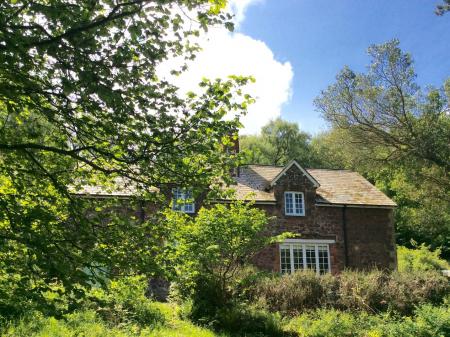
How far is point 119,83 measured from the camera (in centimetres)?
560

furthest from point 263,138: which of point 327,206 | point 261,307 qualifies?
point 261,307

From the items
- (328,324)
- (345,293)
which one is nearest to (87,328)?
(328,324)

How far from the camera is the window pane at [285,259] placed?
75.6 feet

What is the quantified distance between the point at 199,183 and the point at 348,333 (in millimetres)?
9106

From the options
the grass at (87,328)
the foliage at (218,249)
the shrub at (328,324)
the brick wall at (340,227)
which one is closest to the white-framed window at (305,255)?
the brick wall at (340,227)

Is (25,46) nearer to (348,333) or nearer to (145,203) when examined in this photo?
(145,203)

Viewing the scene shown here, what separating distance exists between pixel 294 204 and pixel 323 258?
10.6 ft

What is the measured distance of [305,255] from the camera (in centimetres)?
2347

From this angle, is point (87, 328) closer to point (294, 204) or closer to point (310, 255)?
point (310, 255)

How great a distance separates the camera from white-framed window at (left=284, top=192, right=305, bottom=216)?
24.3 m

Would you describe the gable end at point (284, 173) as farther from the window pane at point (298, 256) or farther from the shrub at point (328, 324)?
the shrub at point (328, 324)

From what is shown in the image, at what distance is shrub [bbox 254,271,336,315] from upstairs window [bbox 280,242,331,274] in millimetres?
6756

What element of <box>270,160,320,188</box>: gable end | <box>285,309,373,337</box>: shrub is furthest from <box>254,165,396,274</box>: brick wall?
<box>285,309,373,337</box>: shrub

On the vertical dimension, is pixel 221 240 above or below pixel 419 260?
above
